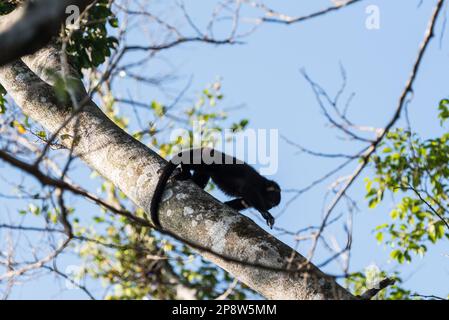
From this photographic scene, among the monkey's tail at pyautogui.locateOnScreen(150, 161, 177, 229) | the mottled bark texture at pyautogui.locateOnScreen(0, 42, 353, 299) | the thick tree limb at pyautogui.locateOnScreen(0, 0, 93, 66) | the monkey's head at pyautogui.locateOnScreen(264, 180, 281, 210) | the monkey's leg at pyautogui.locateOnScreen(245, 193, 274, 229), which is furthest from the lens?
the monkey's head at pyautogui.locateOnScreen(264, 180, 281, 210)

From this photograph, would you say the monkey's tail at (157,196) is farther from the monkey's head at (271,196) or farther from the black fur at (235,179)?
the monkey's head at (271,196)

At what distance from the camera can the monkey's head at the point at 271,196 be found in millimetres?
6496

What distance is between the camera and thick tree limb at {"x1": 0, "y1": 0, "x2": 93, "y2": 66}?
1.51 meters

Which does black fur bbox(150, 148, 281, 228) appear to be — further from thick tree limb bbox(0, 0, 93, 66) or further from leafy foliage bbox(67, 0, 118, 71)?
thick tree limb bbox(0, 0, 93, 66)

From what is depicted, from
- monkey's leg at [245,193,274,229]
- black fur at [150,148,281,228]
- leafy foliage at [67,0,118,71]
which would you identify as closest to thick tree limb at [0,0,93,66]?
leafy foliage at [67,0,118,71]

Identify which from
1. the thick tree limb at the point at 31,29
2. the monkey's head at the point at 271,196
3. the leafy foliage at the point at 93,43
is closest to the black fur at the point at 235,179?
the monkey's head at the point at 271,196

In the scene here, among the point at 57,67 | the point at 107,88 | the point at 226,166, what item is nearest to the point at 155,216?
the point at 57,67

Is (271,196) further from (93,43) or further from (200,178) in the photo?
(93,43)

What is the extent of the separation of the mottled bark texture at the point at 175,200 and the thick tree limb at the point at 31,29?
81 cm

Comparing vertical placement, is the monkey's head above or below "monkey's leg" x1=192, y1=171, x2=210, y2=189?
above

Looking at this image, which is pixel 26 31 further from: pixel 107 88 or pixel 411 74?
pixel 107 88

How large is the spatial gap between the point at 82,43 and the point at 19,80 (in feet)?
3.21

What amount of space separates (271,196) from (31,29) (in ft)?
17.2

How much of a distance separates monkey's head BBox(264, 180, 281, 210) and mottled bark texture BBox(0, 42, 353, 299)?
2903 mm
